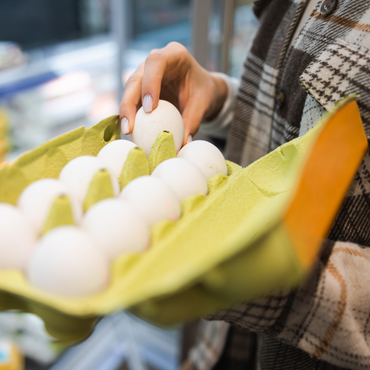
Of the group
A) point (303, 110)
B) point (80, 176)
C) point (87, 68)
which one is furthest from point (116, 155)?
point (87, 68)

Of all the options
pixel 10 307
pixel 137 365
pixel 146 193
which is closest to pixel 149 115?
pixel 146 193

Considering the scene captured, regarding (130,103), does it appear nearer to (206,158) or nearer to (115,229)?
(206,158)

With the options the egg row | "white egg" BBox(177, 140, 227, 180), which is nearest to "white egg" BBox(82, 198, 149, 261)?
the egg row

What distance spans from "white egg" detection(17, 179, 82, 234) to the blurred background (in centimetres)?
77

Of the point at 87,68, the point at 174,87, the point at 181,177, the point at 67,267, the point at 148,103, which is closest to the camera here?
the point at 67,267

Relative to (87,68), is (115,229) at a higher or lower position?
higher

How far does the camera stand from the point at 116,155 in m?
0.43

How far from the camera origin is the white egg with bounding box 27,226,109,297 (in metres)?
0.28

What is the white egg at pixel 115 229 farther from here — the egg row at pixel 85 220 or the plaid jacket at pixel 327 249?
the plaid jacket at pixel 327 249

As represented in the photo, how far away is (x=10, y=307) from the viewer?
33 centimetres

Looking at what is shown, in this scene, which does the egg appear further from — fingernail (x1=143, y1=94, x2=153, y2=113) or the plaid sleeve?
the plaid sleeve

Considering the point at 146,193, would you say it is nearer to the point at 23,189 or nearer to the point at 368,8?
the point at 23,189

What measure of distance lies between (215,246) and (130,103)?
289mm

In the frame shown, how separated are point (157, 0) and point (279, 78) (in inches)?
44.8
